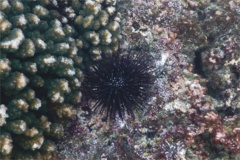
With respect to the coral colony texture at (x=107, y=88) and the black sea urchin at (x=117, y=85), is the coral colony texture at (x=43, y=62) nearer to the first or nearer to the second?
the coral colony texture at (x=107, y=88)

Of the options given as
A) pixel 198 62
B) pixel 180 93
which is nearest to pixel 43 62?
pixel 180 93

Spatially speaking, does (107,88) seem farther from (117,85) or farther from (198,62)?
(198,62)

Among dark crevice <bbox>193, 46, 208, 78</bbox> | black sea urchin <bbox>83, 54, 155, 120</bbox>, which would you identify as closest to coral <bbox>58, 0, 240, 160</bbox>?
dark crevice <bbox>193, 46, 208, 78</bbox>

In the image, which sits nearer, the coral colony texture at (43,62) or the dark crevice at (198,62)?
the coral colony texture at (43,62)

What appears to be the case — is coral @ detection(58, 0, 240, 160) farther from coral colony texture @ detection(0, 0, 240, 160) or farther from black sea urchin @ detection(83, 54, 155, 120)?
black sea urchin @ detection(83, 54, 155, 120)

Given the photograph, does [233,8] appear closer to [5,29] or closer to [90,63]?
[90,63]

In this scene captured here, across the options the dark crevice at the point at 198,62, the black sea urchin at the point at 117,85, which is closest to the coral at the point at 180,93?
the dark crevice at the point at 198,62

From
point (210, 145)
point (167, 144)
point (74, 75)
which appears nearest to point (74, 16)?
point (74, 75)
